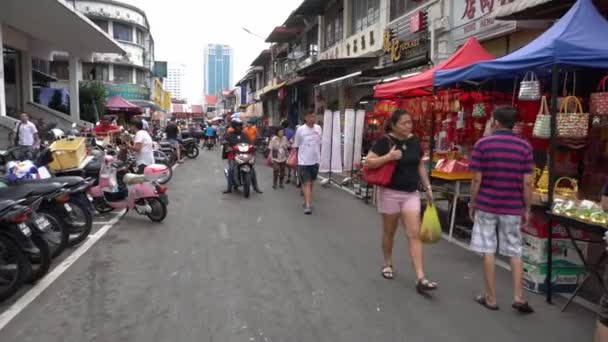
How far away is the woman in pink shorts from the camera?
5.25 meters

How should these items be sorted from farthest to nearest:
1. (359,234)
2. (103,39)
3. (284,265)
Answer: (103,39) → (359,234) → (284,265)

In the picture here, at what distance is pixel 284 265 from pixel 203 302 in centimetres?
145

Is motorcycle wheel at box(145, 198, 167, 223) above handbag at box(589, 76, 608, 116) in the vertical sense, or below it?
below

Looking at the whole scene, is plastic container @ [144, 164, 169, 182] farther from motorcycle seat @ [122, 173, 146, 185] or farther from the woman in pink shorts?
the woman in pink shorts

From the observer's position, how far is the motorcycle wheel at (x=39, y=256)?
17.8 feet

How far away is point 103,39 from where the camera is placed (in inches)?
1022

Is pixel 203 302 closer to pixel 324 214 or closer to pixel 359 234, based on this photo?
pixel 359 234

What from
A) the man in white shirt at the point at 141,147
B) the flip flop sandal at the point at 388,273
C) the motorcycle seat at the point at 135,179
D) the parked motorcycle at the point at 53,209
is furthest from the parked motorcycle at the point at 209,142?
the flip flop sandal at the point at 388,273

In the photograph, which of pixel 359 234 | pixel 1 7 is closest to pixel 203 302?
pixel 359 234

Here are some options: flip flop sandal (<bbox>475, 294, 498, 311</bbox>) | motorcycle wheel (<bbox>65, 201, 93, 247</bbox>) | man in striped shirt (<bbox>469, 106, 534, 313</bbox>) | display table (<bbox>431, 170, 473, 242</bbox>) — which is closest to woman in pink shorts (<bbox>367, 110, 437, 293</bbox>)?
flip flop sandal (<bbox>475, 294, 498, 311</bbox>)

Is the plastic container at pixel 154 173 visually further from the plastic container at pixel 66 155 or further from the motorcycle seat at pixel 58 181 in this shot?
the motorcycle seat at pixel 58 181

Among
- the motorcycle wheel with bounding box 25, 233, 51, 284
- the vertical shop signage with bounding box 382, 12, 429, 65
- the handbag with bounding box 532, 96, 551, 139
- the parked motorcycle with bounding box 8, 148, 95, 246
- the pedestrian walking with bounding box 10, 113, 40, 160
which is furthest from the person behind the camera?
the pedestrian walking with bounding box 10, 113, 40, 160

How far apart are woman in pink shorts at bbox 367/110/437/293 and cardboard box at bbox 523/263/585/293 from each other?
98 centimetres

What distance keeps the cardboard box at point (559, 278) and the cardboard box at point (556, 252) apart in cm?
5
